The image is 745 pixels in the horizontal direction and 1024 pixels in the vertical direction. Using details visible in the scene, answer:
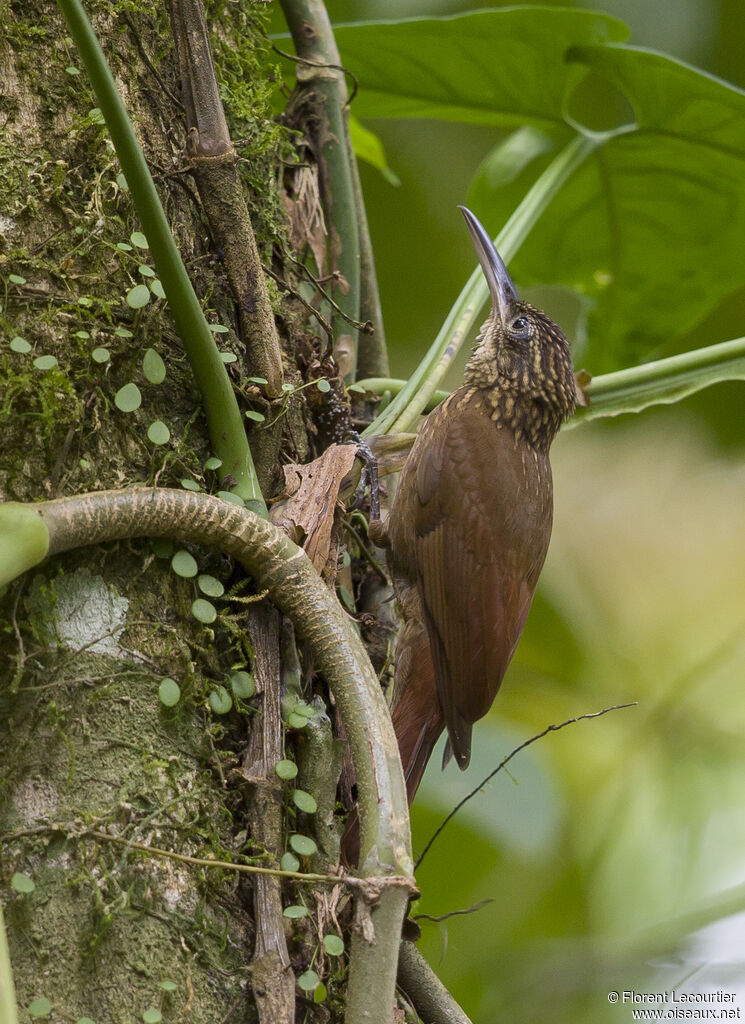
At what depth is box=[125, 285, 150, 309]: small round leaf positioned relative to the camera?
136 cm

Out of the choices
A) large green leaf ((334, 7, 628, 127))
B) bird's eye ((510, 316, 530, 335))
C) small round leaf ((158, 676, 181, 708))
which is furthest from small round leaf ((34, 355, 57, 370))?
bird's eye ((510, 316, 530, 335))

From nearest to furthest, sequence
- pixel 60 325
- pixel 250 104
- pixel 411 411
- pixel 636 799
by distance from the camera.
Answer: pixel 60 325
pixel 250 104
pixel 411 411
pixel 636 799

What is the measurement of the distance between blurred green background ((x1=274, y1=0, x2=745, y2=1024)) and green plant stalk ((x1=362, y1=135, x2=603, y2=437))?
0.76m

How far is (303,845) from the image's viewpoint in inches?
50.9

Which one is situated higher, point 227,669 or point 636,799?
point 227,669

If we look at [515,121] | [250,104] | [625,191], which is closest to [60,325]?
[250,104]

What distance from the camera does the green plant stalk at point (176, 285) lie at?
3.74 ft

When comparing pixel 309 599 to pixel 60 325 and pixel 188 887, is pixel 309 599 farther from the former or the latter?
pixel 60 325

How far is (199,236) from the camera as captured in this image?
1.57 m

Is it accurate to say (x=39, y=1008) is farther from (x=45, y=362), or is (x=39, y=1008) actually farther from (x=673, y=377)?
(x=673, y=377)

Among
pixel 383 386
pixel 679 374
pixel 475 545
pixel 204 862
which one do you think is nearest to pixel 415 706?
pixel 475 545

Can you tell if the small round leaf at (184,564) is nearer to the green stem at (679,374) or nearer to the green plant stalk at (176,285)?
the green plant stalk at (176,285)

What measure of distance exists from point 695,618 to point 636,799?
1.05 m

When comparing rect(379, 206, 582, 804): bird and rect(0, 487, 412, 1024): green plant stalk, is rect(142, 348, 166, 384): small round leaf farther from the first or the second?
rect(379, 206, 582, 804): bird
